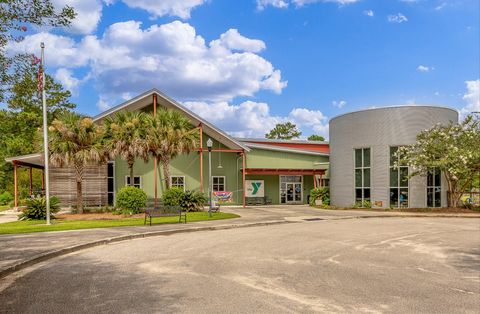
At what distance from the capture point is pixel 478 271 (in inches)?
362

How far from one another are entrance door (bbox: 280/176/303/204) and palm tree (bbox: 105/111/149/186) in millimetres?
13594

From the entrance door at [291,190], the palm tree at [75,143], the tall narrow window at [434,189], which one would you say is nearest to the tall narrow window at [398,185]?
the tall narrow window at [434,189]

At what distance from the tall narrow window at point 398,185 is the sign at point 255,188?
10545 mm

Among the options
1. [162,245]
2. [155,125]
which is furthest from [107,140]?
[162,245]

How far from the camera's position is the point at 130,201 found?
2330cm

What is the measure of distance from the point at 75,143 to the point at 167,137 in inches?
204

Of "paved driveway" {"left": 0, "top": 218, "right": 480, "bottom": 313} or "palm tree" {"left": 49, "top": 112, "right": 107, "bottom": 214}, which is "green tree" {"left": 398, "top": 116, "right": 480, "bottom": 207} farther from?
"palm tree" {"left": 49, "top": 112, "right": 107, "bottom": 214}

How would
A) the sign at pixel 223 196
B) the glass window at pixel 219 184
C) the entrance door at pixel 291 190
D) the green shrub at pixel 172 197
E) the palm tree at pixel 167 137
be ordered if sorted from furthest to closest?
the entrance door at pixel 291 190, the glass window at pixel 219 184, the sign at pixel 223 196, the palm tree at pixel 167 137, the green shrub at pixel 172 197

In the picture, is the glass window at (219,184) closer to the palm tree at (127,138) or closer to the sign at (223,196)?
the sign at (223,196)

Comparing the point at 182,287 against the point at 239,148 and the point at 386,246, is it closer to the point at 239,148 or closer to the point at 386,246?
the point at 386,246

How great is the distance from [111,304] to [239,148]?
2623cm

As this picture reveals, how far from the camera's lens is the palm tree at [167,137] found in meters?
24.9

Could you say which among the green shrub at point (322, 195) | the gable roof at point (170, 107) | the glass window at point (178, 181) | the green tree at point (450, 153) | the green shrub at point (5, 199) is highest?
the gable roof at point (170, 107)

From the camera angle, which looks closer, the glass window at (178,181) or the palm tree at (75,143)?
the palm tree at (75,143)
